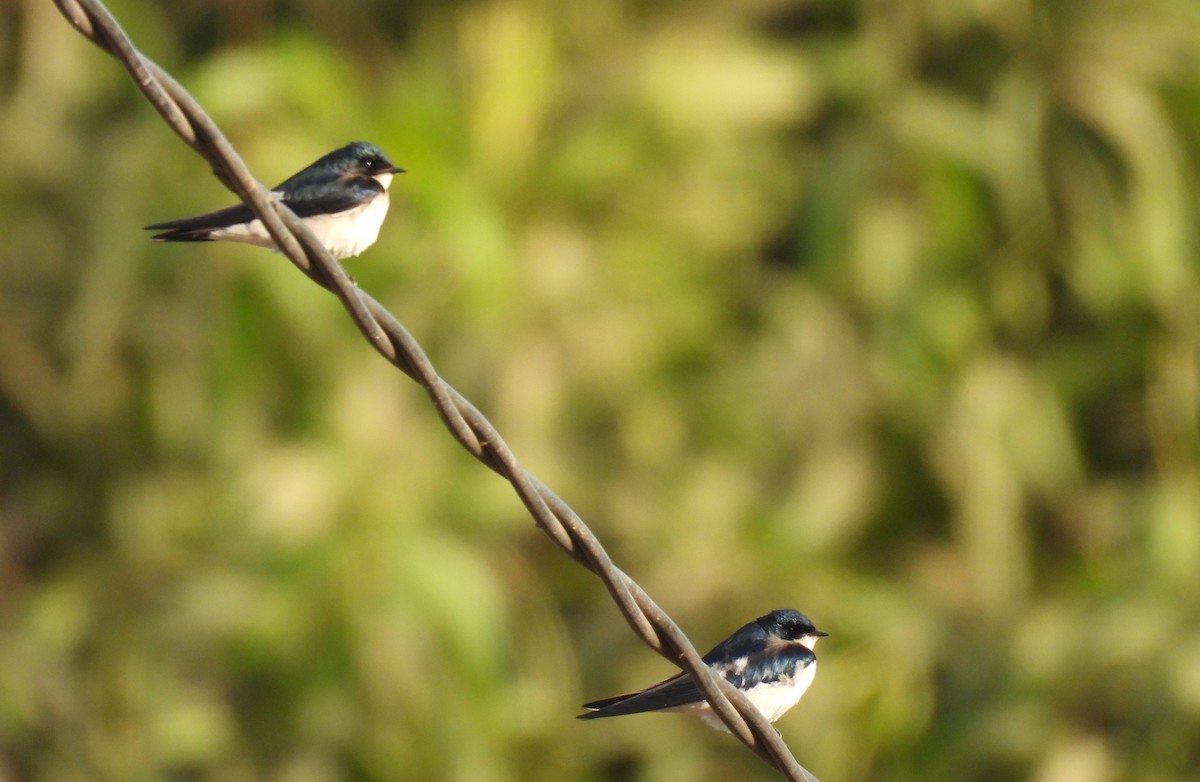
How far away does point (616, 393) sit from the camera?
11039 mm

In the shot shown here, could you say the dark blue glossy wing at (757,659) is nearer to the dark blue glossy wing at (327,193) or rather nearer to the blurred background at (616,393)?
the dark blue glossy wing at (327,193)

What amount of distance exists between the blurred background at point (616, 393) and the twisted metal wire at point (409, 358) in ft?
22.6

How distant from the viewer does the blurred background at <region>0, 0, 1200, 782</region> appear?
398 inches

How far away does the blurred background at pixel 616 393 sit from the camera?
398 inches

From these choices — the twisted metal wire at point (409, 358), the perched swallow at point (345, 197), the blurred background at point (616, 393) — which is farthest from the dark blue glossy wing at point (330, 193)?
the blurred background at point (616, 393)

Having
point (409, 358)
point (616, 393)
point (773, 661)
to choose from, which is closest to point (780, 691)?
point (773, 661)

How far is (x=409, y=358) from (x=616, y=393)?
8.42 m

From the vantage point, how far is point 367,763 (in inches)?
406

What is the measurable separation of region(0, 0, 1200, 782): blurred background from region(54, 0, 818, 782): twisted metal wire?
6886 mm

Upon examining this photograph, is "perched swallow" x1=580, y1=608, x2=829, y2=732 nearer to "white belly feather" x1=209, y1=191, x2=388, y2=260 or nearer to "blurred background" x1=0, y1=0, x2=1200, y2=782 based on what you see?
"white belly feather" x1=209, y1=191, x2=388, y2=260

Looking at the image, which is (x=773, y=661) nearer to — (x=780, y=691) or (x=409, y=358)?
(x=780, y=691)

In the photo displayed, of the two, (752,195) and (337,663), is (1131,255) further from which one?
(337,663)

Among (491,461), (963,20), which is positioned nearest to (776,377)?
(963,20)

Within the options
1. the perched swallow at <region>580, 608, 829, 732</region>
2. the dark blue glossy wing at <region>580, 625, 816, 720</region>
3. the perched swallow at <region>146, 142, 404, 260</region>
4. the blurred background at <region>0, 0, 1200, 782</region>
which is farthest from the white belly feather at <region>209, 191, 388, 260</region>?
the blurred background at <region>0, 0, 1200, 782</region>
